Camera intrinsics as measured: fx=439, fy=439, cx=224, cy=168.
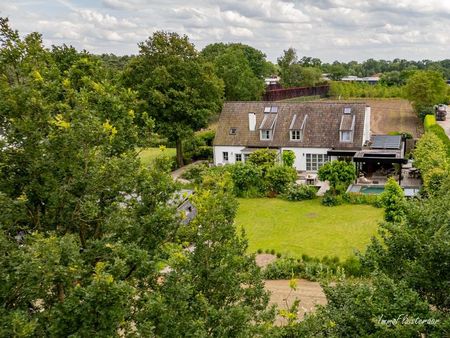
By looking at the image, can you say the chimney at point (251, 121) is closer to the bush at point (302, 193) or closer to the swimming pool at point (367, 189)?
the bush at point (302, 193)

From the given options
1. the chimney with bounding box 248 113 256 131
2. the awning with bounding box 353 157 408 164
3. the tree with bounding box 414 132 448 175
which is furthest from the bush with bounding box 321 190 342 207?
the chimney with bounding box 248 113 256 131

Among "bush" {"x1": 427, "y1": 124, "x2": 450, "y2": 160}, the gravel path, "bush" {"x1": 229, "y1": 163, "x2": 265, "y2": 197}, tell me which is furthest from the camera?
"bush" {"x1": 427, "y1": 124, "x2": 450, "y2": 160}

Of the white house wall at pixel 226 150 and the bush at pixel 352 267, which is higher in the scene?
the white house wall at pixel 226 150

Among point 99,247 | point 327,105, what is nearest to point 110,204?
point 99,247

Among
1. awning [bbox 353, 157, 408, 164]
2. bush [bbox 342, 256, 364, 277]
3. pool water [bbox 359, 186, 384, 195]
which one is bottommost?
bush [bbox 342, 256, 364, 277]

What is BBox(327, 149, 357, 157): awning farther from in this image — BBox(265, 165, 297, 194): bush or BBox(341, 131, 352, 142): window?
BBox(265, 165, 297, 194): bush

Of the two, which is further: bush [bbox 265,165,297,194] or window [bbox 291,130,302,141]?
window [bbox 291,130,302,141]

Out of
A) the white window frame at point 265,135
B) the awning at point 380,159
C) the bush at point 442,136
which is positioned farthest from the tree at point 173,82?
the bush at point 442,136
